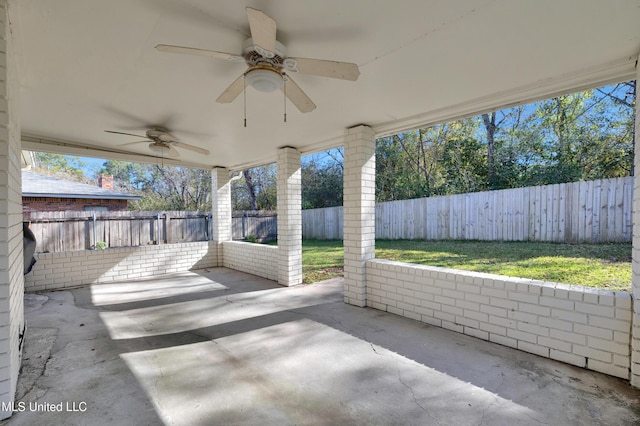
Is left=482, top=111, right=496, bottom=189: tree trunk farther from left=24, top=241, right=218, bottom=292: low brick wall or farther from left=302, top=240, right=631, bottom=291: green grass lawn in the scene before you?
left=24, top=241, right=218, bottom=292: low brick wall

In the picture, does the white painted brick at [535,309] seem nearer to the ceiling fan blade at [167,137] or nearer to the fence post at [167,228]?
the ceiling fan blade at [167,137]

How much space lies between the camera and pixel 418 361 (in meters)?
2.55

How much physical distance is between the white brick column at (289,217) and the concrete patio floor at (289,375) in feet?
4.69

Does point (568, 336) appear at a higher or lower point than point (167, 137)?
lower

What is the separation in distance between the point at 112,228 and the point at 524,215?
33.4 feet

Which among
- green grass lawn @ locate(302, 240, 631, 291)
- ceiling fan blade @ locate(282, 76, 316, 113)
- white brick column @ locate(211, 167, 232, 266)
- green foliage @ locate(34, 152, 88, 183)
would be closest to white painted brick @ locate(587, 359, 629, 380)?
green grass lawn @ locate(302, 240, 631, 291)

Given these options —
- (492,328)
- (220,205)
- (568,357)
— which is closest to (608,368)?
(568,357)

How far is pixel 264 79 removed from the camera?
2064mm

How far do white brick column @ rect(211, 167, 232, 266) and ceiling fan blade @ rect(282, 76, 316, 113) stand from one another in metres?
5.07

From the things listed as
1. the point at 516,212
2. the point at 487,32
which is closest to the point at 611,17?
the point at 487,32

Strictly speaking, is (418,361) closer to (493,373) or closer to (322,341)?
(493,373)

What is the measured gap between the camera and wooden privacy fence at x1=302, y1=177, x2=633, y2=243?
5.45 meters

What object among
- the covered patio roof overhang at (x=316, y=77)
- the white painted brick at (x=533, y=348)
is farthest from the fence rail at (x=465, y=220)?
the white painted brick at (x=533, y=348)

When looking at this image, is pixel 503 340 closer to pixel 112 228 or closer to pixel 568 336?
pixel 568 336
